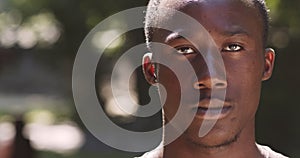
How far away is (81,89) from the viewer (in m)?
6.29

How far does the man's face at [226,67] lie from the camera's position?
156cm

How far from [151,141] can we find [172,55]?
4725mm

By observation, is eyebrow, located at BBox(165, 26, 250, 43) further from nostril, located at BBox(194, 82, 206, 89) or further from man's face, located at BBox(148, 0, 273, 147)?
nostril, located at BBox(194, 82, 206, 89)

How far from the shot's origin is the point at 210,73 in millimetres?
1554

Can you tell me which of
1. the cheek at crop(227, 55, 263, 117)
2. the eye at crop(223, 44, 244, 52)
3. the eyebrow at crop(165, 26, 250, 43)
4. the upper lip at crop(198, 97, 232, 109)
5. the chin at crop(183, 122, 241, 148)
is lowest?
the chin at crop(183, 122, 241, 148)

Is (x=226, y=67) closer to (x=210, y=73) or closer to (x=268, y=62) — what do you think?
(x=210, y=73)

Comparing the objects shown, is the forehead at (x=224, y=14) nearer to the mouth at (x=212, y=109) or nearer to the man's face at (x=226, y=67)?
the man's face at (x=226, y=67)

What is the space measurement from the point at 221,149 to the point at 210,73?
7.4 inches

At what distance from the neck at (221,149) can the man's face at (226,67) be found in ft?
0.09

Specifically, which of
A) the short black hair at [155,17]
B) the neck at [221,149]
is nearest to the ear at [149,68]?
the short black hair at [155,17]

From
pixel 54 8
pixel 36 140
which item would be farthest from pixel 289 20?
pixel 36 140

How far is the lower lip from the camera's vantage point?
5.07 feet

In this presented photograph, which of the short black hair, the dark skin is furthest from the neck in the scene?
the short black hair

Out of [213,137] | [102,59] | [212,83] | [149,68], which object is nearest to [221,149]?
[213,137]
